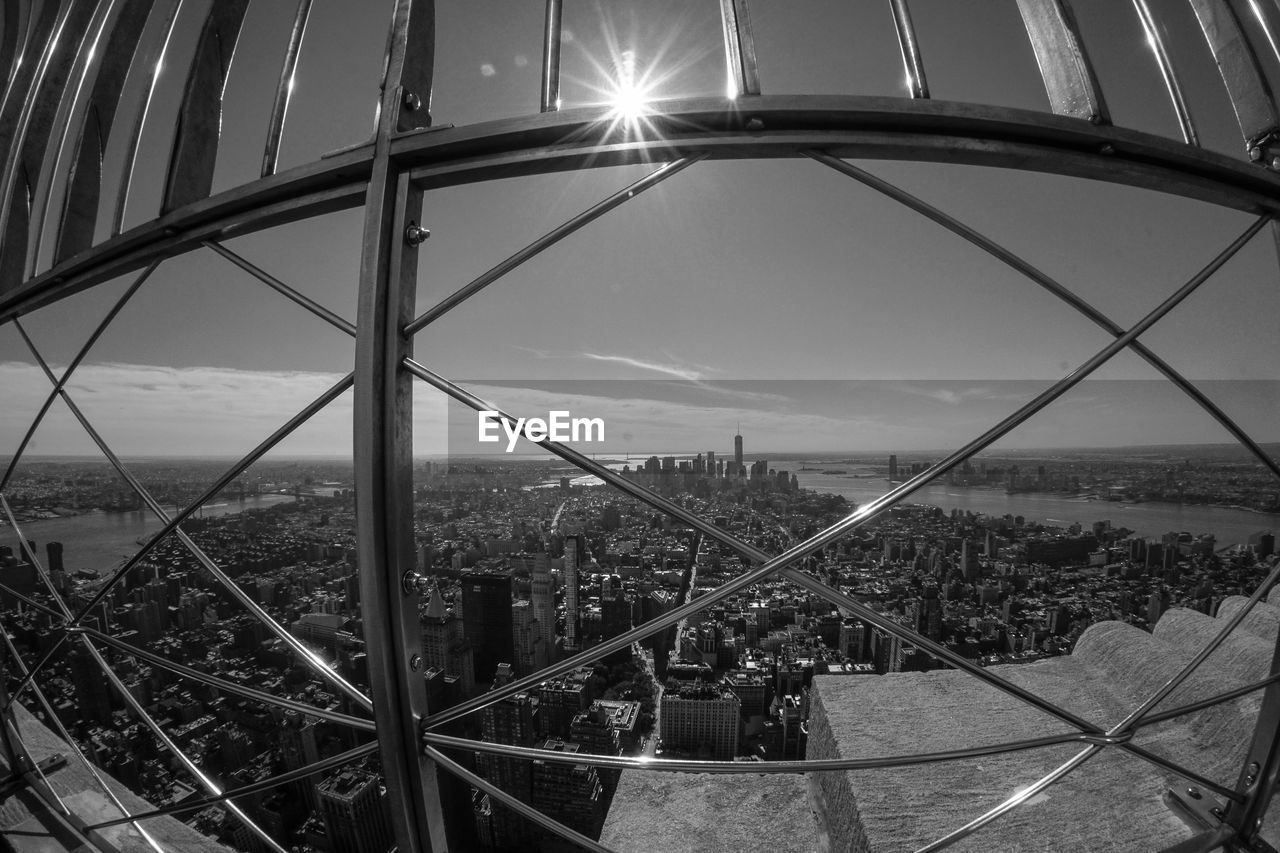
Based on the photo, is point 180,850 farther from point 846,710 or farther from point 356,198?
point 846,710

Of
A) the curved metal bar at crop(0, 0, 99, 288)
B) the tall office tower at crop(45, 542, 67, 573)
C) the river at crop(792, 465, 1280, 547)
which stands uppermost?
the curved metal bar at crop(0, 0, 99, 288)

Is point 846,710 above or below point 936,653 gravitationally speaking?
below

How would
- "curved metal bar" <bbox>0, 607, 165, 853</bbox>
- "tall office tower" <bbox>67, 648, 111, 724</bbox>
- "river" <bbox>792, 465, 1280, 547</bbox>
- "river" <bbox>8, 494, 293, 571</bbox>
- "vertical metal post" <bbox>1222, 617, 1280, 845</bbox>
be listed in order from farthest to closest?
"river" <bbox>8, 494, 293, 571</bbox>, "tall office tower" <bbox>67, 648, 111, 724</bbox>, "river" <bbox>792, 465, 1280, 547</bbox>, "curved metal bar" <bbox>0, 607, 165, 853</bbox>, "vertical metal post" <bbox>1222, 617, 1280, 845</bbox>

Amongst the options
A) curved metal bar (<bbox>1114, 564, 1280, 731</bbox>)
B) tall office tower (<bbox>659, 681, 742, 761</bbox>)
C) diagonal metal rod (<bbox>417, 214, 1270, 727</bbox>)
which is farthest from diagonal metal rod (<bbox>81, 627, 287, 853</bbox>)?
curved metal bar (<bbox>1114, 564, 1280, 731</bbox>)

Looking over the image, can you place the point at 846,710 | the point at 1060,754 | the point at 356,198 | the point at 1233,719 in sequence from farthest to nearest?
the point at 846,710 < the point at 1060,754 < the point at 1233,719 < the point at 356,198

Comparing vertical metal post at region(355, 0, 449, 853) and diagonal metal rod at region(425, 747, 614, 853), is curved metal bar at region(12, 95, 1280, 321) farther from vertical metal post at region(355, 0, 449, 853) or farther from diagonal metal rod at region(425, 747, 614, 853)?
diagonal metal rod at region(425, 747, 614, 853)

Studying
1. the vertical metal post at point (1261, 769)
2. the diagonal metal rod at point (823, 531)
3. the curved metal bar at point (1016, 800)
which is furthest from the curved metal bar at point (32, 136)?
the vertical metal post at point (1261, 769)

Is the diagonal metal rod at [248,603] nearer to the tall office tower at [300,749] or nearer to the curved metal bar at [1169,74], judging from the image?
the tall office tower at [300,749]

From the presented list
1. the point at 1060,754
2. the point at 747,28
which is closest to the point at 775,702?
the point at 1060,754
